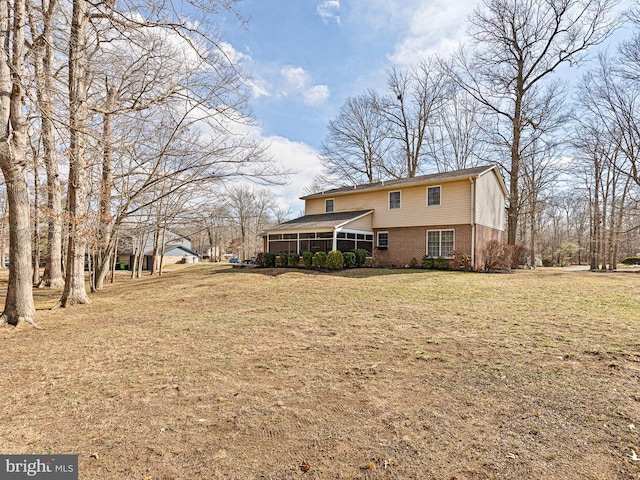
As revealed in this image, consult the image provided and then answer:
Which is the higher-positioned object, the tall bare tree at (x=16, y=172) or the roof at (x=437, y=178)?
the roof at (x=437, y=178)

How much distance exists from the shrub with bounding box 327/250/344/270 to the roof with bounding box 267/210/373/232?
1.58 m

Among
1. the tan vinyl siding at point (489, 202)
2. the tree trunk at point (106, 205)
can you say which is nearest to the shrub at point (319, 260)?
the tan vinyl siding at point (489, 202)

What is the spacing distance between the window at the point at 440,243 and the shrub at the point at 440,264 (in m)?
0.66

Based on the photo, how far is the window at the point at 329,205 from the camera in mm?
21416

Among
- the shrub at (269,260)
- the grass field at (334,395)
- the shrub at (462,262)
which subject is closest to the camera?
the grass field at (334,395)

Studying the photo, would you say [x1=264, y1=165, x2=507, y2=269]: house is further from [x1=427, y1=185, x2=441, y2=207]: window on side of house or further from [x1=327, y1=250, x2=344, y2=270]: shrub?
[x1=327, y1=250, x2=344, y2=270]: shrub

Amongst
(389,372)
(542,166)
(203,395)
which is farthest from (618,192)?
(203,395)

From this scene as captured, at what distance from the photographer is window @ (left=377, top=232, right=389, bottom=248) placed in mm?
18812

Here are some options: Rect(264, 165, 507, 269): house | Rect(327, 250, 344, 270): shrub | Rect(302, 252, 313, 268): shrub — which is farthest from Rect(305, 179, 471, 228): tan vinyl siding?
Rect(302, 252, 313, 268): shrub

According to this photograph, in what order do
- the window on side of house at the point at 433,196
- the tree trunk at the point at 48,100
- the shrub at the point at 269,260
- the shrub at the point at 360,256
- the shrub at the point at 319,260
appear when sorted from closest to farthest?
the tree trunk at the point at 48,100, the shrub at the point at 319,260, the window on side of house at the point at 433,196, the shrub at the point at 360,256, the shrub at the point at 269,260

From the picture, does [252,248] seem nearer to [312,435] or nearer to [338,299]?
[338,299]

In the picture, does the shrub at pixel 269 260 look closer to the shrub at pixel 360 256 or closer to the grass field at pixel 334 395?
the shrub at pixel 360 256

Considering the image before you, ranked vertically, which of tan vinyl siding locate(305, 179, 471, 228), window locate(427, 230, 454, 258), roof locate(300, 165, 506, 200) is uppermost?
roof locate(300, 165, 506, 200)

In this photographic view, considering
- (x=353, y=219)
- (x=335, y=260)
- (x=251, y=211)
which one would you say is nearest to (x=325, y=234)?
(x=353, y=219)
